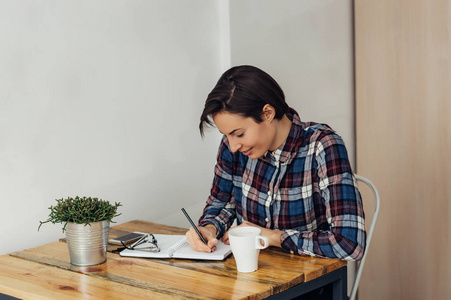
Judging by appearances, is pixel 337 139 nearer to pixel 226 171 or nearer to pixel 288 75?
pixel 226 171

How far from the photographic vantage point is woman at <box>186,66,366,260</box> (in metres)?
1.43

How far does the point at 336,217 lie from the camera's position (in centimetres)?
144

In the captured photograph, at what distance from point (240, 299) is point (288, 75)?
1.58 m

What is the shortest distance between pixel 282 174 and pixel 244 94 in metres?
0.26

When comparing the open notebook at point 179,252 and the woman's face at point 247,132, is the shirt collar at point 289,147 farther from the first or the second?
the open notebook at point 179,252

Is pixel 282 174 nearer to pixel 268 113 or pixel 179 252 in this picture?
pixel 268 113

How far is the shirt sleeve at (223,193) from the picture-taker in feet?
5.70

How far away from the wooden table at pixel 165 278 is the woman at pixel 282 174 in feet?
0.21

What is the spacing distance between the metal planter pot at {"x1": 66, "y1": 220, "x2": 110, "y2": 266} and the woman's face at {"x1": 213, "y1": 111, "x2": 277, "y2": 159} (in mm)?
409

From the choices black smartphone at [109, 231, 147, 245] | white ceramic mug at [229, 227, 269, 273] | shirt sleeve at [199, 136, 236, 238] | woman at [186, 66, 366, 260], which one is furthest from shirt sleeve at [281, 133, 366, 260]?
black smartphone at [109, 231, 147, 245]

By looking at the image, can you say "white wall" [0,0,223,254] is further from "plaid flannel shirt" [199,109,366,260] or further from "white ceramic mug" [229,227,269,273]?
"white ceramic mug" [229,227,269,273]

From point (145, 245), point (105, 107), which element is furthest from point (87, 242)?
point (105, 107)

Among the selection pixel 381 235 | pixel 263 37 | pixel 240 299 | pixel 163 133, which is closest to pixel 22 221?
pixel 163 133

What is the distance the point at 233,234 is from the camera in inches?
53.9
